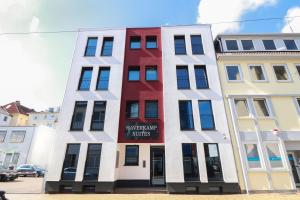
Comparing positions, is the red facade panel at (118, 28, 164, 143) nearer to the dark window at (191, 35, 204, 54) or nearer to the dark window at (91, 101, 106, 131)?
the dark window at (91, 101, 106, 131)

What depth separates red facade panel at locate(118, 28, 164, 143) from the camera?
13.4m

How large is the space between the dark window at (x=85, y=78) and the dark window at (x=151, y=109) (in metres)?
5.52

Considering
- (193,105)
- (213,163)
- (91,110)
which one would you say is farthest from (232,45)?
(91,110)

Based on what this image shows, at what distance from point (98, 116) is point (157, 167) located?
6401 millimetres

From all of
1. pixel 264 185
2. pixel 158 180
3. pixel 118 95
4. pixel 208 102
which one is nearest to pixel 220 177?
pixel 264 185

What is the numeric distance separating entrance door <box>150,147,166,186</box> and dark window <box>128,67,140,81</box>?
20.8ft

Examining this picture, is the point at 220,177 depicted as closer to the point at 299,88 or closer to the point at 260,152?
the point at 260,152

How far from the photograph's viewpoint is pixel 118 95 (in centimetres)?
1438

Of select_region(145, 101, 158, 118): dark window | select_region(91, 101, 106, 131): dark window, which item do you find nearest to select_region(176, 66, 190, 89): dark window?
select_region(145, 101, 158, 118): dark window

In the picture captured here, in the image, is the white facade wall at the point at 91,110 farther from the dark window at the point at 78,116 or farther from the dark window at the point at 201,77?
the dark window at the point at 201,77

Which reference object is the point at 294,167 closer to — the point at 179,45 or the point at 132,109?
the point at 132,109

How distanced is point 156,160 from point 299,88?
13.2 meters

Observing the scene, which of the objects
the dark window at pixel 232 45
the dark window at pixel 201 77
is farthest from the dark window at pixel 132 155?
the dark window at pixel 232 45

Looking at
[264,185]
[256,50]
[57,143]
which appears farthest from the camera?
[256,50]
